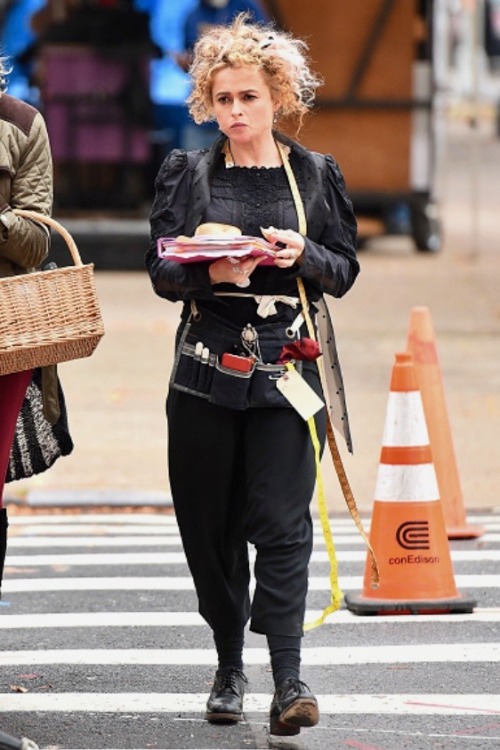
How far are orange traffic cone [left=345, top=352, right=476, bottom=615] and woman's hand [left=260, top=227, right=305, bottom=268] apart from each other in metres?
1.93

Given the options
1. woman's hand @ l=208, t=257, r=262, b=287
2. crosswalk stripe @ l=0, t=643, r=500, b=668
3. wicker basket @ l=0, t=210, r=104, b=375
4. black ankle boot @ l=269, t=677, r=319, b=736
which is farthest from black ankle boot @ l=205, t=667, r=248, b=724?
woman's hand @ l=208, t=257, r=262, b=287

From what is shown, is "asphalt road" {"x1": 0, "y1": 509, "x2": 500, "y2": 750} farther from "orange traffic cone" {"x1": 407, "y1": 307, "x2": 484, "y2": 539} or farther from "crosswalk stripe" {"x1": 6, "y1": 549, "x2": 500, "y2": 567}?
"orange traffic cone" {"x1": 407, "y1": 307, "x2": 484, "y2": 539}

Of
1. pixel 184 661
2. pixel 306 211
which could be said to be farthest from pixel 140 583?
pixel 306 211

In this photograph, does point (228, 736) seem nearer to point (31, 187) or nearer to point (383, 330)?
point (31, 187)

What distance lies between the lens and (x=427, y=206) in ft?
66.2

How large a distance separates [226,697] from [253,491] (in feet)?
2.14

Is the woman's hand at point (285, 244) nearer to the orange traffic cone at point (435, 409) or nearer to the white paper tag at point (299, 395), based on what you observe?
the white paper tag at point (299, 395)

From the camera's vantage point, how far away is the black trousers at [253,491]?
524 centimetres

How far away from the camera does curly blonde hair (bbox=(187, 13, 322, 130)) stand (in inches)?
206

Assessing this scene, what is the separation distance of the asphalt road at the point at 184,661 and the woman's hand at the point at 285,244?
4.35ft

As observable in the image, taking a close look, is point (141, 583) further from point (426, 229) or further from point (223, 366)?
point (426, 229)

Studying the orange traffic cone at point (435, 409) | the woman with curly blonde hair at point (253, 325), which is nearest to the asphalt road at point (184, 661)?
the orange traffic cone at point (435, 409)

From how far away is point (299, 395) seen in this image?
5227mm

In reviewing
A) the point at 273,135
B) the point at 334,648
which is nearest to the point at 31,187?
the point at 273,135
